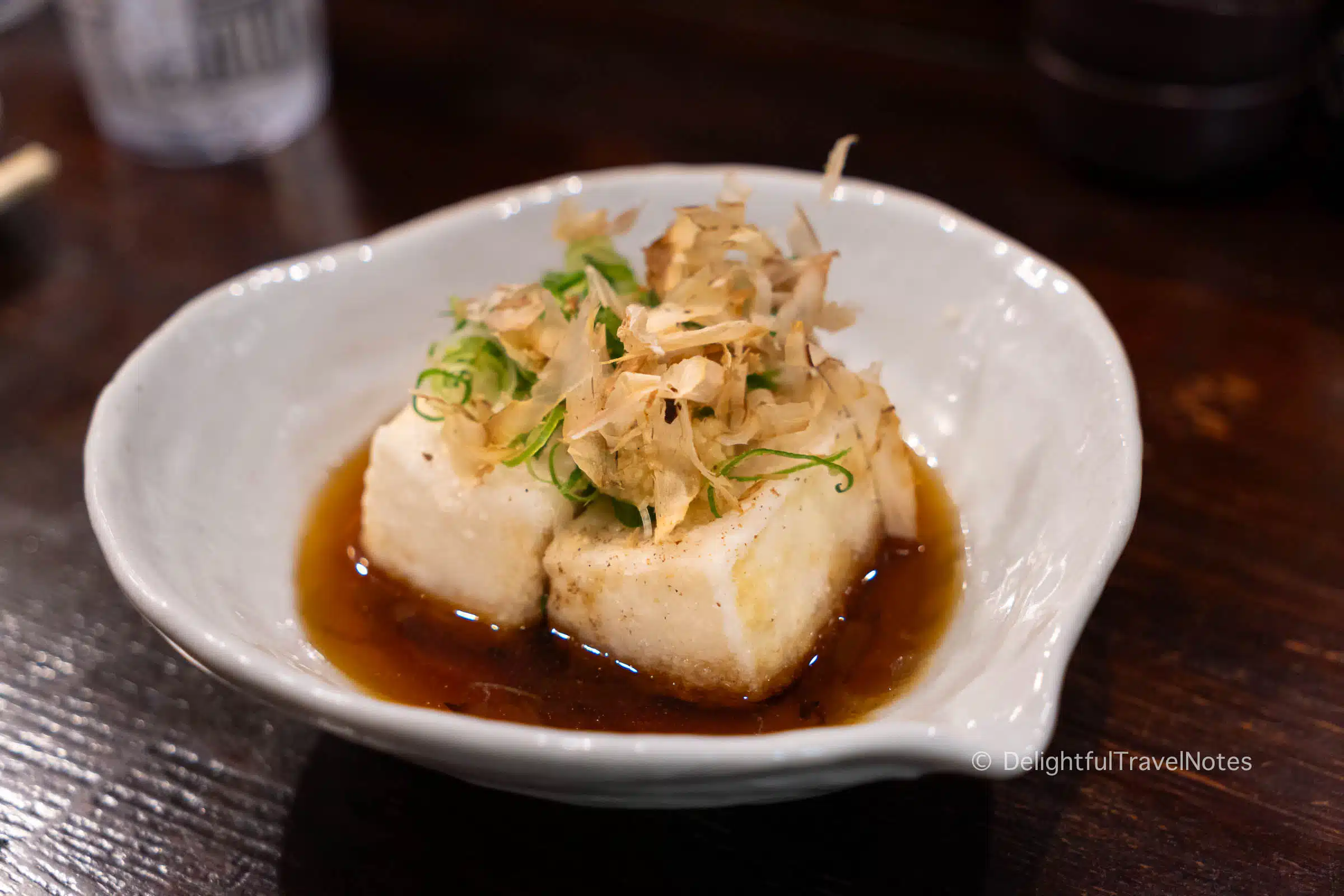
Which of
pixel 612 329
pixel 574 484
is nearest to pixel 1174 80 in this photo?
pixel 612 329

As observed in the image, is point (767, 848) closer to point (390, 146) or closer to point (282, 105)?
point (390, 146)

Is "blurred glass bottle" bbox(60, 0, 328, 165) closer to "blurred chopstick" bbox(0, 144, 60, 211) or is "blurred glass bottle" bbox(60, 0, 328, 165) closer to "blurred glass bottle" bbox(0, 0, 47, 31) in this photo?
"blurred chopstick" bbox(0, 144, 60, 211)

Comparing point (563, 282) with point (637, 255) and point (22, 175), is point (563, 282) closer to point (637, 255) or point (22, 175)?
point (637, 255)

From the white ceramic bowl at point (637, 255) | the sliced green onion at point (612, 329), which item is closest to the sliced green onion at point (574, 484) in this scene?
the sliced green onion at point (612, 329)


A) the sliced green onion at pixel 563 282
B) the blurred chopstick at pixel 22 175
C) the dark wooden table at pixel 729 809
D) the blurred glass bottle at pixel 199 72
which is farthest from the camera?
the blurred glass bottle at pixel 199 72

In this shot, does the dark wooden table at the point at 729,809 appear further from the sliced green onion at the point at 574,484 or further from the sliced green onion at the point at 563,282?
the sliced green onion at the point at 563,282

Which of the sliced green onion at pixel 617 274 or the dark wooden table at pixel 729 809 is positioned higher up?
the sliced green onion at pixel 617 274
